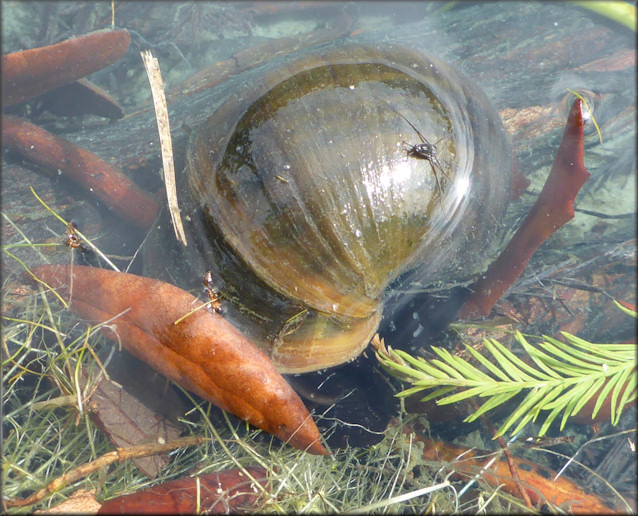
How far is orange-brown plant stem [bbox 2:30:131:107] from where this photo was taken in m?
3.19

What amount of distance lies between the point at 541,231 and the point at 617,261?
849 millimetres

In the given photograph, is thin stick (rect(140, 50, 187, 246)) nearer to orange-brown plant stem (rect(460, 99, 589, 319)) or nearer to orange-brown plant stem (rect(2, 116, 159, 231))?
orange-brown plant stem (rect(2, 116, 159, 231))

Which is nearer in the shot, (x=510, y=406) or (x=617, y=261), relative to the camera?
(x=510, y=406)

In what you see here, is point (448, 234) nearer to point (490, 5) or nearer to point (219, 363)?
point (219, 363)

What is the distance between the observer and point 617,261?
2.92 meters

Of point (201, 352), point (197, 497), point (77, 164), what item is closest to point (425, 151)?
point (201, 352)

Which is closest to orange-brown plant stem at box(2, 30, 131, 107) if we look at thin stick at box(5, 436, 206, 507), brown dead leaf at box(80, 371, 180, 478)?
brown dead leaf at box(80, 371, 180, 478)

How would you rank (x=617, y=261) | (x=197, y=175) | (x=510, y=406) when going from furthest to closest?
(x=617, y=261), (x=510, y=406), (x=197, y=175)

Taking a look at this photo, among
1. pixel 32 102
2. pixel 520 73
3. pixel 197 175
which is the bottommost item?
pixel 197 175

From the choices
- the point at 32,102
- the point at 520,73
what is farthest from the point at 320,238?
the point at 32,102

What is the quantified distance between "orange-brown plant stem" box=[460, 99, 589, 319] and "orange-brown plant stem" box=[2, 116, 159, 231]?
2681mm

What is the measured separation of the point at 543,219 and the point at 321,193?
1.65 meters

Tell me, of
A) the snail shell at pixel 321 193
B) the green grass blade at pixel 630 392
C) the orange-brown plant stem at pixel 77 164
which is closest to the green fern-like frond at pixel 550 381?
the green grass blade at pixel 630 392

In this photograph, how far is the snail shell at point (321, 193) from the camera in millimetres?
1929
